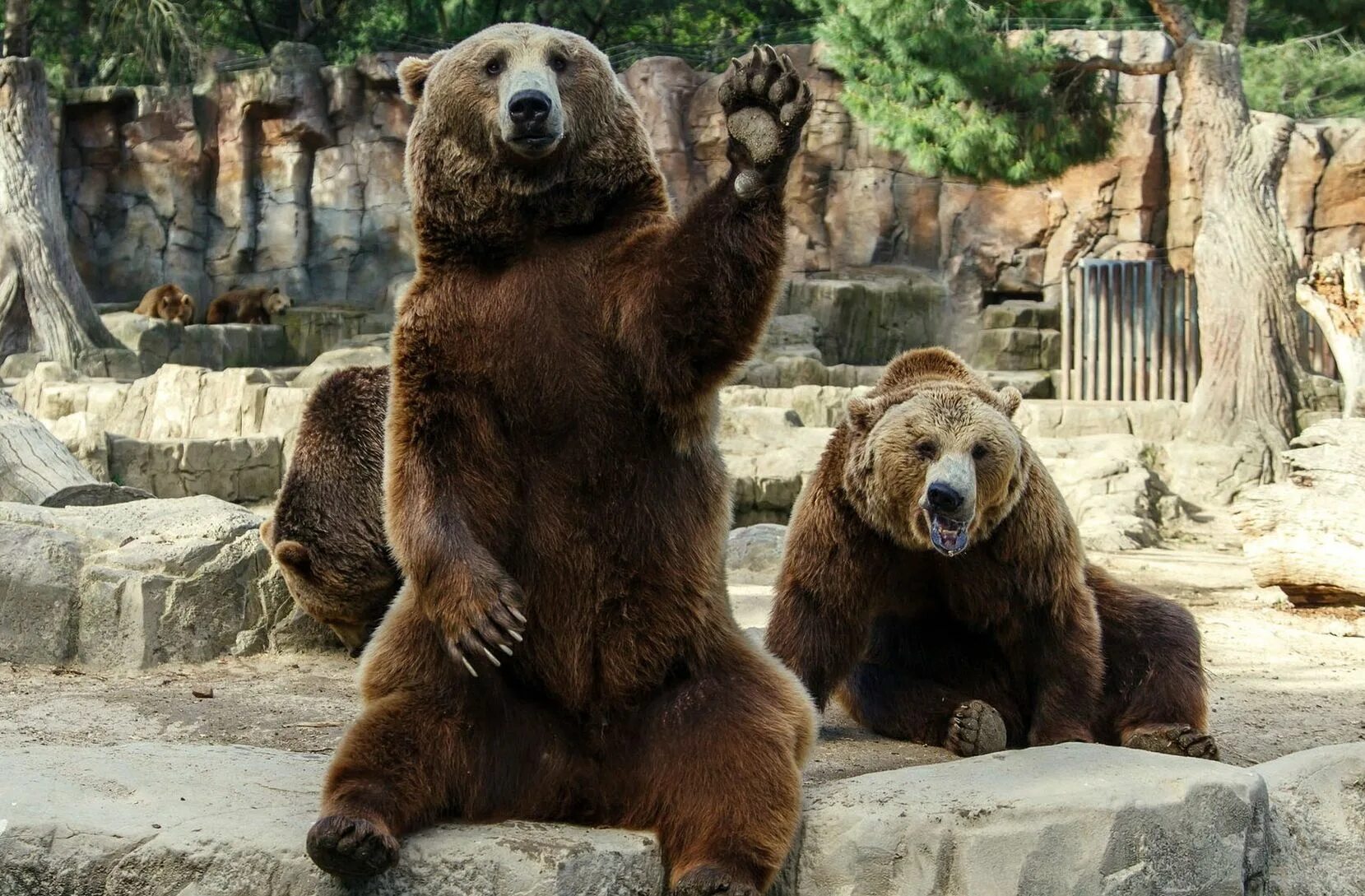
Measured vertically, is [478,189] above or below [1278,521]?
above

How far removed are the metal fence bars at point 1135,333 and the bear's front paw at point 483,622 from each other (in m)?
16.2

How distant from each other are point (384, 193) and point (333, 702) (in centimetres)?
2263

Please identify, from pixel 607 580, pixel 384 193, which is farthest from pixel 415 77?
pixel 384 193

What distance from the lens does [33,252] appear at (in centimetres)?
2119

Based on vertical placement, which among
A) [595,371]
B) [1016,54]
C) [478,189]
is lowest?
[595,371]

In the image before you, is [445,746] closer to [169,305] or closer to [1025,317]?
[1025,317]

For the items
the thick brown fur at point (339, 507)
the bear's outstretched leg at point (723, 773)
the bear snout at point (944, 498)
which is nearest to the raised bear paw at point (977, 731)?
the bear snout at point (944, 498)

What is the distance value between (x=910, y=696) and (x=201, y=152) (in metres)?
24.9

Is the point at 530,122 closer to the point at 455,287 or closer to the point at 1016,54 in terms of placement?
the point at 455,287

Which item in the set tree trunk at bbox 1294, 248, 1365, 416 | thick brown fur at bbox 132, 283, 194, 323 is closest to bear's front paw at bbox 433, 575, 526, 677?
tree trunk at bbox 1294, 248, 1365, 416

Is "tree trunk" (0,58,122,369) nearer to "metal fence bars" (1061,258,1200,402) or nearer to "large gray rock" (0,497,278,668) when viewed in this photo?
"metal fence bars" (1061,258,1200,402)

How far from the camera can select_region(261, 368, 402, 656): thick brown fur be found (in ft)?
18.1

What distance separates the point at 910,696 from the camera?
4566 millimetres

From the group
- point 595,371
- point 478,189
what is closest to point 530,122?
point 478,189
